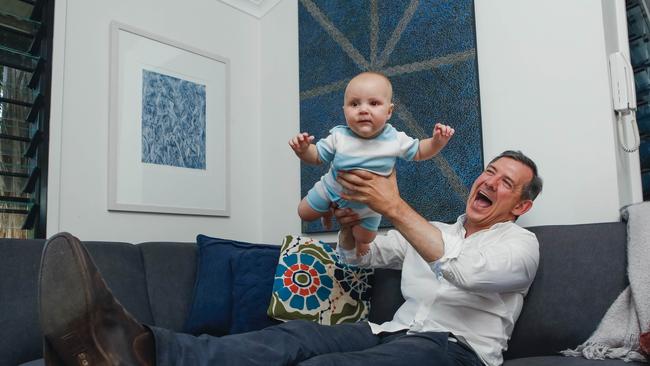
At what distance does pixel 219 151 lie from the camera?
299 cm

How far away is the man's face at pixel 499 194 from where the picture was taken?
178 cm

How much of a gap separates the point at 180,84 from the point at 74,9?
609 mm

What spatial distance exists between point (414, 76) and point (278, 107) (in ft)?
3.26

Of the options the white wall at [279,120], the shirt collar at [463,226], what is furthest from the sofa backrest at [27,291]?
the shirt collar at [463,226]

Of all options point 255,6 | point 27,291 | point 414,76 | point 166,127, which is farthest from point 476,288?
point 255,6

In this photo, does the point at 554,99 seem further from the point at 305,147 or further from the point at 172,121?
the point at 172,121

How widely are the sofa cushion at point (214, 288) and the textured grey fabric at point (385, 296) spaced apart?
0.46 metres

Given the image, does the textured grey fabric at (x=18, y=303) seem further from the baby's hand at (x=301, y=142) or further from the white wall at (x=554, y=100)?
the white wall at (x=554, y=100)

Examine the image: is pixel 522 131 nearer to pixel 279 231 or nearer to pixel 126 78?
pixel 279 231

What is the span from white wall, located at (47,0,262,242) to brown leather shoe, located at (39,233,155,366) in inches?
51.9

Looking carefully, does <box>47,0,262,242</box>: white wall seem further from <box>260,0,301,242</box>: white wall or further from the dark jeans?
the dark jeans

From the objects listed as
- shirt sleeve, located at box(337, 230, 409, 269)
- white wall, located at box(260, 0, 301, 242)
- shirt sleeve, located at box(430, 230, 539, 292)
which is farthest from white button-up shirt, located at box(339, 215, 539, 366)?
white wall, located at box(260, 0, 301, 242)

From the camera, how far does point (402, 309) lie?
6.00 feet

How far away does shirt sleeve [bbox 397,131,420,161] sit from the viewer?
5.28 ft
